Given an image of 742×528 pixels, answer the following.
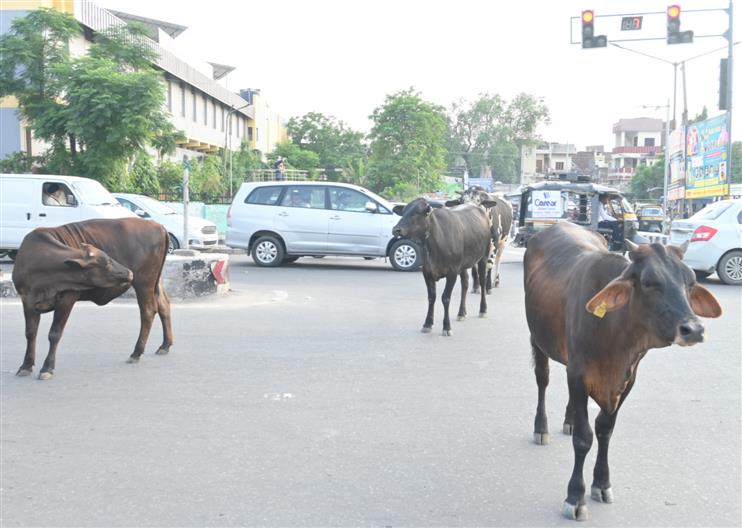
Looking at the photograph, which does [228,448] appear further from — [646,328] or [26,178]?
[26,178]

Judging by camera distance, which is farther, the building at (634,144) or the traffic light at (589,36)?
the building at (634,144)

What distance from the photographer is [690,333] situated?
133 inches

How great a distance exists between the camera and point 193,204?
85.7 feet

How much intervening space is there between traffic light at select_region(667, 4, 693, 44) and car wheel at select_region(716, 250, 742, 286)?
6.87m

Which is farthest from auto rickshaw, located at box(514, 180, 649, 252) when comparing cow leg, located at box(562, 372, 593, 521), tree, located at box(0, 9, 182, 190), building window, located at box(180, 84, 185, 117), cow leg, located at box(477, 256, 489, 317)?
building window, located at box(180, 84, 185, 117)

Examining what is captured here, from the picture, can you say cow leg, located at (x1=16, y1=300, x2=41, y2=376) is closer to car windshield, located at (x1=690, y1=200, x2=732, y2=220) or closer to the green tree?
car windshield, located at (x1=690, y1=200, x2=732, y2=220)

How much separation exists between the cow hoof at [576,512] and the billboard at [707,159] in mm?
21441

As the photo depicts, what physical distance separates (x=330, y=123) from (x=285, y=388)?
211 ft

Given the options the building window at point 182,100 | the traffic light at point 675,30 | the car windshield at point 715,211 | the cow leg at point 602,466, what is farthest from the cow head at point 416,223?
the building window at point 182,100

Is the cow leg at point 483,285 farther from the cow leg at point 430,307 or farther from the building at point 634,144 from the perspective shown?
the building at point 634,144

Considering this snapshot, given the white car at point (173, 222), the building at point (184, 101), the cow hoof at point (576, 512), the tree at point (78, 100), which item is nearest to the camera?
the cow hoof at point (576, 512)

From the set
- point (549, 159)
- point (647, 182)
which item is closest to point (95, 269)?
point (647, 182)

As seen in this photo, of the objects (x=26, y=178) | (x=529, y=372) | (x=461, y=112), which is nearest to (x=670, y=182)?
(x=26, y=178)

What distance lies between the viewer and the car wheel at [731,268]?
1456 centimetres
